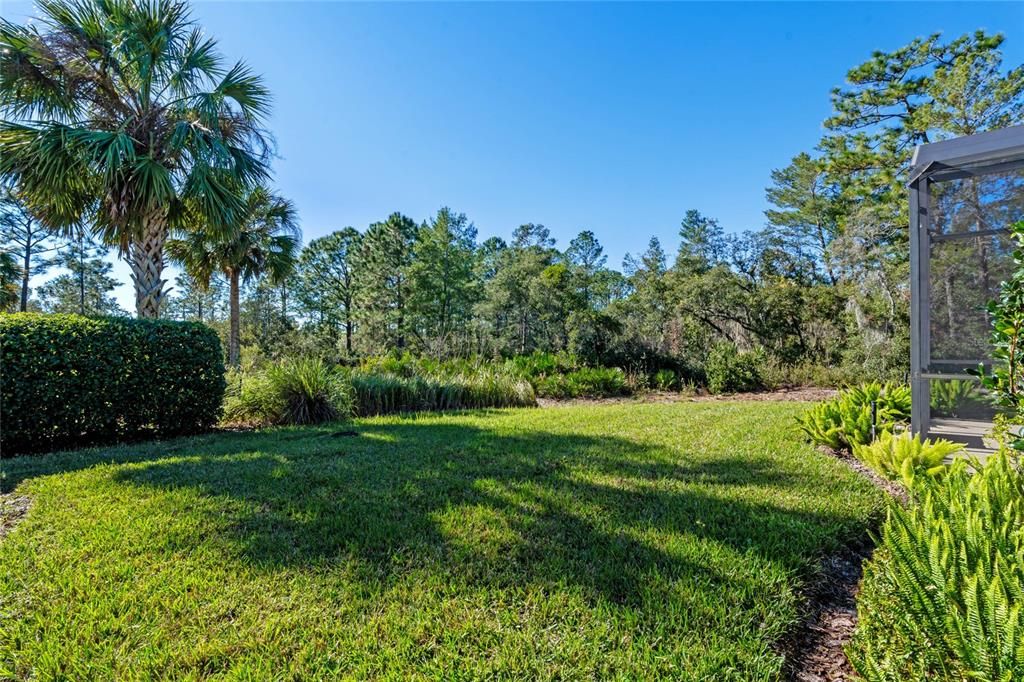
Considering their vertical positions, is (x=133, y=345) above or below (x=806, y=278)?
below

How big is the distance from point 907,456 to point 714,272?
377 inches

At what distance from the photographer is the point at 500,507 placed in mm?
2666

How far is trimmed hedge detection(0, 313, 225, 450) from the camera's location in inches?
161

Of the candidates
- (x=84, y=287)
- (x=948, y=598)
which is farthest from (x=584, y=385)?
(x=84, y=287)

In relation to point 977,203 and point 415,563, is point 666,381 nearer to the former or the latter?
point 977,203

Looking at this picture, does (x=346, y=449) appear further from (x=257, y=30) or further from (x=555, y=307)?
(x=555, y=307)

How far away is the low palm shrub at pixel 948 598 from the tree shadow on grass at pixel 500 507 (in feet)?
1.69

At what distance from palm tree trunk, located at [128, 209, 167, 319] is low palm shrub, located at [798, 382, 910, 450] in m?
8.42

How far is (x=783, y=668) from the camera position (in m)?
1.49

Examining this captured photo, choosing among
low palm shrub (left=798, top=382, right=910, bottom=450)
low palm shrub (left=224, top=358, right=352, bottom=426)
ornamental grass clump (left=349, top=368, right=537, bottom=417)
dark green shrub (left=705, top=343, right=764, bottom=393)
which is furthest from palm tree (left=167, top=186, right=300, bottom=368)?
low palm shrub (left=798, top=382, right=910, bottom=450)

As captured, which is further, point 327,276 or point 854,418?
point 327,276

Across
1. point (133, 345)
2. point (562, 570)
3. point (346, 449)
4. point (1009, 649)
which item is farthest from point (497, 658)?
point (133, 345)

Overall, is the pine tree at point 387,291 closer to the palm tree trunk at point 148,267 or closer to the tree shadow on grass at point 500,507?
the palm tree trunk at point 148,267

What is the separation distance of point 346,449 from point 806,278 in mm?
15769
